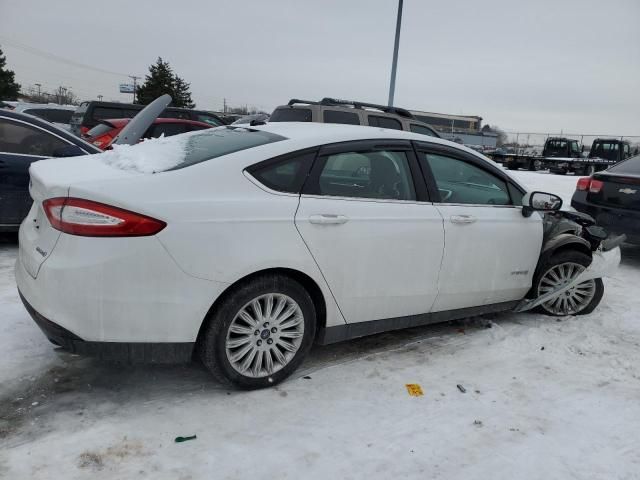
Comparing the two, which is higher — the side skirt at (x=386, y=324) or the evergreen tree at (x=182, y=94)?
the evergreen tree at (x=182, y=94)

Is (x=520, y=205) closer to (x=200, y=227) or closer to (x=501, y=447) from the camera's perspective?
(x=501, y=447)

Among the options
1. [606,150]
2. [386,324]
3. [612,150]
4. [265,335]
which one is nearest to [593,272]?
[386,324]

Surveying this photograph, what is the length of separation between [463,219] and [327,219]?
115 centimetres

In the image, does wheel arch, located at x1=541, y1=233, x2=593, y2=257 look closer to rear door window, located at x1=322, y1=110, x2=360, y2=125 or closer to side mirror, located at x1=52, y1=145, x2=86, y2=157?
side mirror, located at x1=52, y1=145, x2=86, y2=157

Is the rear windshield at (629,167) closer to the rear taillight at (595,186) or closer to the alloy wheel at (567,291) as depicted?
the rear taillight at (595,186)

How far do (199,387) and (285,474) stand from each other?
94 cm

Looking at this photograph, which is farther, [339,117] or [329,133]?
[339,117]

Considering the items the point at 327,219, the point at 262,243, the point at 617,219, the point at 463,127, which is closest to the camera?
the point at 262,243

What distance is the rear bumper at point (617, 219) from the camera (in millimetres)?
6293

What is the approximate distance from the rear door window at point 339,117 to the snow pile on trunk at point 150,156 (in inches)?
227

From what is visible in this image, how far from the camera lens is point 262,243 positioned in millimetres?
2844

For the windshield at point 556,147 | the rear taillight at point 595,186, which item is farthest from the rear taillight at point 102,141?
the windshield at point 556,147

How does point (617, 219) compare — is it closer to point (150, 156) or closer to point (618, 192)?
point (618, 192)

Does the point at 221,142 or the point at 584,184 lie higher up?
the point at 221,142
